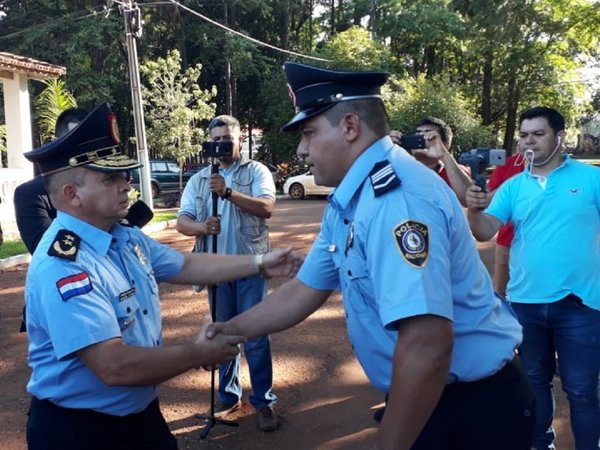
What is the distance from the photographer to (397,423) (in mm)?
1563

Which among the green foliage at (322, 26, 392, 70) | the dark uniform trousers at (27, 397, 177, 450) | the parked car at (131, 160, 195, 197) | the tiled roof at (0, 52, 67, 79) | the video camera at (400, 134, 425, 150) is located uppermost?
the green foliage at (322, 26, 392, 70)

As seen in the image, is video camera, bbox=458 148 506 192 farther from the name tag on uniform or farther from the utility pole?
the utility pole

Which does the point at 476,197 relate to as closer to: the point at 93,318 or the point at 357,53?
the point at 93,318

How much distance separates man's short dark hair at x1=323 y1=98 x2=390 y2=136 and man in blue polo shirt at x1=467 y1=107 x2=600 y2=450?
4.15ft

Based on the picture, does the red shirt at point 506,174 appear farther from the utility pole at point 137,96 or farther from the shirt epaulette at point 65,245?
the utility pole at point 137,96

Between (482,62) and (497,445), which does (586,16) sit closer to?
(482,62)

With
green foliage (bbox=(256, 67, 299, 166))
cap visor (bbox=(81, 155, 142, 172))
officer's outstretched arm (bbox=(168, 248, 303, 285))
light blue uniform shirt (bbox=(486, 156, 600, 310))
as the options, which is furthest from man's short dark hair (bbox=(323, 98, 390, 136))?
green foliage (bbox=(256, 67, 299, 166))

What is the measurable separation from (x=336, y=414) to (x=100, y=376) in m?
2.53

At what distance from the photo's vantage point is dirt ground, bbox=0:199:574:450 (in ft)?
12.6

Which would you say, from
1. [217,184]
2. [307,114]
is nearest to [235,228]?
[217,184]

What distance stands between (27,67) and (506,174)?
1443cm

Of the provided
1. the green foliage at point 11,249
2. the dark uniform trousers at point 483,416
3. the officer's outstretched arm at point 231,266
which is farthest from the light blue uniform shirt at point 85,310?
the green foliage at point 11,249

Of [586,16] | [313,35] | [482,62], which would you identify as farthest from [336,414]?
[313,35]

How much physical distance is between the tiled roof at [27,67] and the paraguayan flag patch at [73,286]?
48.4 ft
